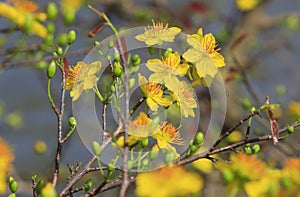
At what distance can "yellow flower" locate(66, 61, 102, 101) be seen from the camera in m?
0.62

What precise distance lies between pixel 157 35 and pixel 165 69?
0.18 feet

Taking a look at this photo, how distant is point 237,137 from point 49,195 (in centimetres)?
86

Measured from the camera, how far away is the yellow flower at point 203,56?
630 mm

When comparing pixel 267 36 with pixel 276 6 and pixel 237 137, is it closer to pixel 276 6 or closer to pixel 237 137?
pixel 276 6

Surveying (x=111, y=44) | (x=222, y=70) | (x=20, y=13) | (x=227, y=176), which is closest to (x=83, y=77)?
(x=111, y=44)

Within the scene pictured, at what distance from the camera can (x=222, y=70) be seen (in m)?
1.54

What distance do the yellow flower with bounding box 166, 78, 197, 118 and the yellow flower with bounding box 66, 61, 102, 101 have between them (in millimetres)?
81

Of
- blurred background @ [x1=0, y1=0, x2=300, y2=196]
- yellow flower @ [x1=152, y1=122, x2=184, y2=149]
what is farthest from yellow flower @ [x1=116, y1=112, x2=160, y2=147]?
blurred background @ [x1=0, y1=0, x2=300, y2=196]

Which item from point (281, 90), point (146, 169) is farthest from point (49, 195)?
point (281, 90)

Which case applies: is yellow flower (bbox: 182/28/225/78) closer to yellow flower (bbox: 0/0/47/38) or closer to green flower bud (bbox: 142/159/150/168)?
green flower bud (bbox: 142/159/150/168)

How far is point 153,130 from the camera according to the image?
58 centimetres

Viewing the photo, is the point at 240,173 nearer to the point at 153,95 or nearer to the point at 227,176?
the point at 227,176

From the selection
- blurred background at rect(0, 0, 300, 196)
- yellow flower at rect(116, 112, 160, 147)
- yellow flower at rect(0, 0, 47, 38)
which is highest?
yellow flower at rect(0, 0, 47, 38)

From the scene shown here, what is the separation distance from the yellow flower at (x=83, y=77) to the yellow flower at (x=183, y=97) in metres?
0.08
